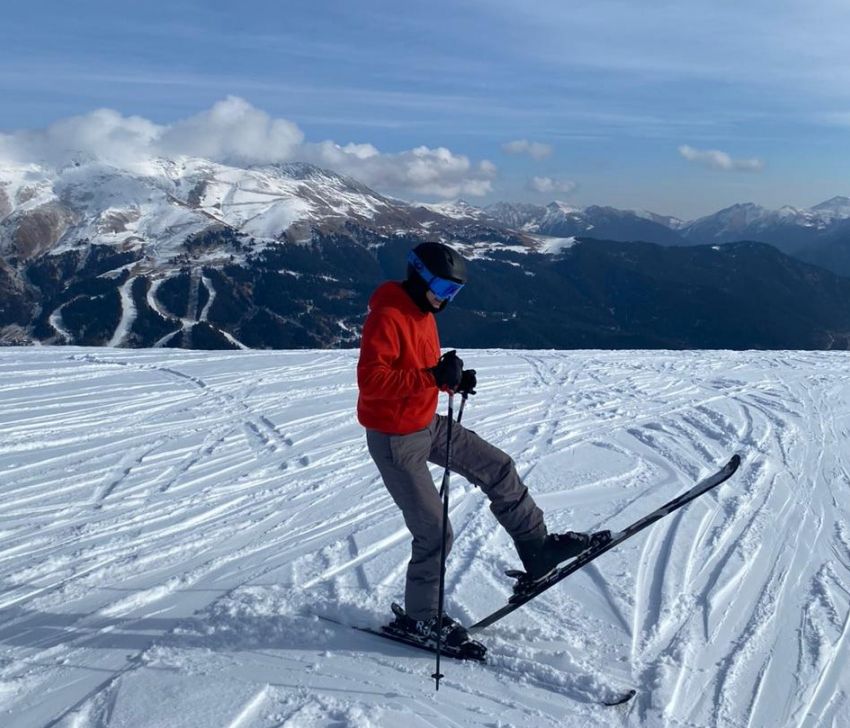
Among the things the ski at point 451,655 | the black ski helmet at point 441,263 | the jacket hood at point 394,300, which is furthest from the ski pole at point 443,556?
the black ski helmet at point 441,263

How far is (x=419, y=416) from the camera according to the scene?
460cm

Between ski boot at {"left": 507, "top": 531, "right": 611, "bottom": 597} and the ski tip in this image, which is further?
ski boot at {"left": 507, "top": 531, "right": 611, "bottom": 597}

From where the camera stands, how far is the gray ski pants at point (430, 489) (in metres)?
4.53

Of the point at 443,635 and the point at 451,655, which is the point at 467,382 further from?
the point at 451,655

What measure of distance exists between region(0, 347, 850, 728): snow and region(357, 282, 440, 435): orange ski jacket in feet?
5.01

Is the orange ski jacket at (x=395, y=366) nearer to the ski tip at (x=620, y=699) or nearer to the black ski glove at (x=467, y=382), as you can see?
the black ski glove at (x=467, y=382)

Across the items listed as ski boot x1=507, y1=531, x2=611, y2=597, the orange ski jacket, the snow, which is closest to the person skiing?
the orange ski jacket

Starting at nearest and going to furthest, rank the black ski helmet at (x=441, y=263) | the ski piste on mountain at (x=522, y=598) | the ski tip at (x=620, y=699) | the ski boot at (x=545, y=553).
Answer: the ski tip at (x=620, y=699)
the black ski helmet at (x=441, y=263)
the ski piste on mountain at (x=522, y=598)
the ski boot at (x=545, y=553)

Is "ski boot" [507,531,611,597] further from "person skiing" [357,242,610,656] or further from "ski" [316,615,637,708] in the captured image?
"ski" [316,615,637,708]

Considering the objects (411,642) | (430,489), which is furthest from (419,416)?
(411,642)

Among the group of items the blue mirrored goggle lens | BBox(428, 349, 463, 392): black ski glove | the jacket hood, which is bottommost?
BBox(428, 349, 463, 392): black ski glove

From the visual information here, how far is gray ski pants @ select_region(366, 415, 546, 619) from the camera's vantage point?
4531 mm

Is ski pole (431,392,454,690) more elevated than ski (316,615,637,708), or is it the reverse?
ski pole (431,392,454,690)

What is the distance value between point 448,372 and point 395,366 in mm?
342
